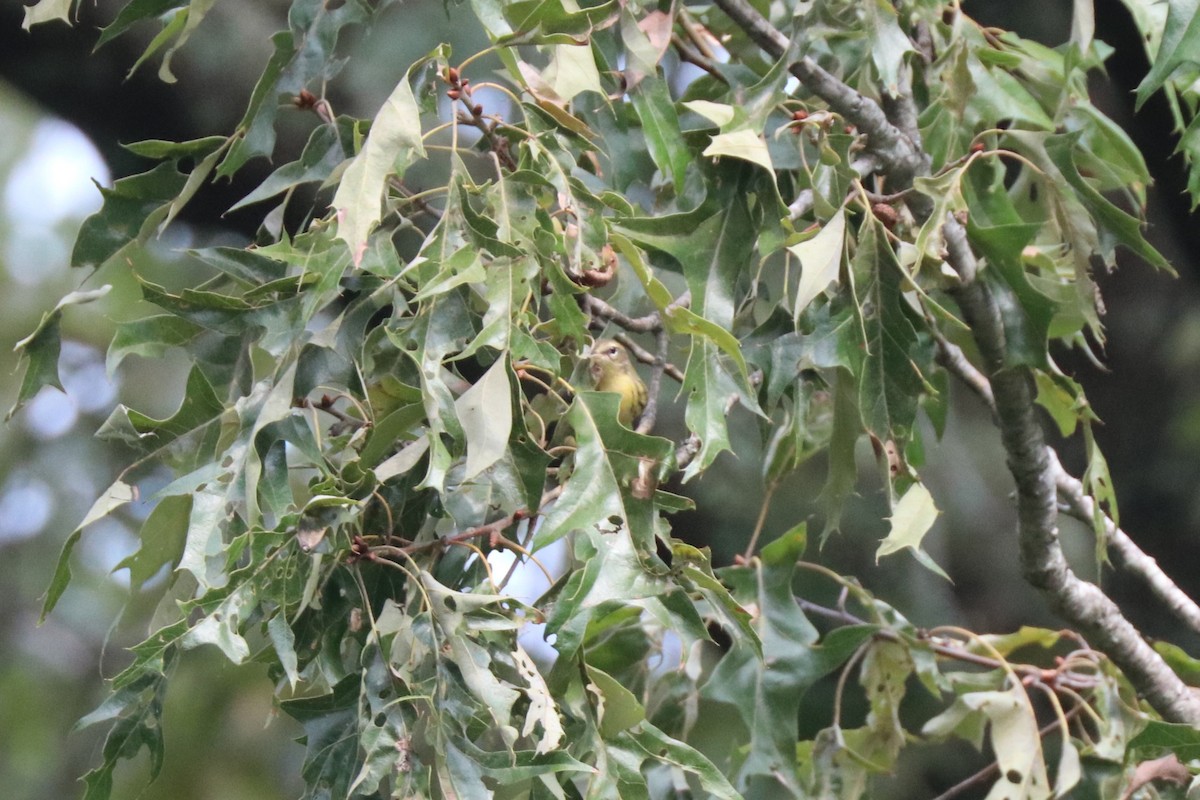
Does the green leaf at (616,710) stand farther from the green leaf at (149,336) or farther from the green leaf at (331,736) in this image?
the green leaf at (149,336)

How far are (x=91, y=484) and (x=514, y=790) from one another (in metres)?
1.34

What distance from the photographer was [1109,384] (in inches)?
66.6

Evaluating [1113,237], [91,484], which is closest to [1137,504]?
[1113,237]

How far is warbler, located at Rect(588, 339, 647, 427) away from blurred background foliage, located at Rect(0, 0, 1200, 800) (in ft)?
2.08

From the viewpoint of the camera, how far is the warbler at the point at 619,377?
26.5 inches

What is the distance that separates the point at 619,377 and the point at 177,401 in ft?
3.54

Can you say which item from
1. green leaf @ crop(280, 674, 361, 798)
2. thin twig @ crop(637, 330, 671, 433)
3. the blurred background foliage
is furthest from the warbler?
the blurred background foliage

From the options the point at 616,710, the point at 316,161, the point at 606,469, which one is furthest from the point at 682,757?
the point at 316,161

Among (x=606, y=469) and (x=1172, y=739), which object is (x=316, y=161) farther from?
(x=1172, y=739)

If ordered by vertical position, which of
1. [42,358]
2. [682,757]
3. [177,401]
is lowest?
[177,401]

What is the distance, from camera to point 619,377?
69cm

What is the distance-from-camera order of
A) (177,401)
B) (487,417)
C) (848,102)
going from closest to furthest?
(487,417) < (848,102) < (177,401)

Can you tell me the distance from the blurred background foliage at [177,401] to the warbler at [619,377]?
0.63 metres

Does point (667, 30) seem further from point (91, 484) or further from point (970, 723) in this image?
point (91, 484)
